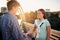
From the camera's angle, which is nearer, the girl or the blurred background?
the girl

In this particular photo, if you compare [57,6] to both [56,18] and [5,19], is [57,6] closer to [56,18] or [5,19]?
[56,18]

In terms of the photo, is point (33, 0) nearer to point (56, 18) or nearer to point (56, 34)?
point (56, 18)

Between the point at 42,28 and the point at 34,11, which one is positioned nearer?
the point at 42,28

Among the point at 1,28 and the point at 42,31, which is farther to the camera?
the point at 42,31

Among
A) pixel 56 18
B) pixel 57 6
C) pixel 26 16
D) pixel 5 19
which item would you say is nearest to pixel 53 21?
pixel 56 18

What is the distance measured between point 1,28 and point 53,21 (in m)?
1.43

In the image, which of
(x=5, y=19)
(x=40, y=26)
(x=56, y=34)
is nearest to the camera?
(x=5, y=19)

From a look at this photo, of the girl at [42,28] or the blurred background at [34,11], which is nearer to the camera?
the girl at [42,28]

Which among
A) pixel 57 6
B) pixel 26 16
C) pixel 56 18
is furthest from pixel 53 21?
pixel 26 16

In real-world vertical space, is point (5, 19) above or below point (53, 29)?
above

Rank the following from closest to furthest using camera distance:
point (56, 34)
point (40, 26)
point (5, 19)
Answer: point (5, 19) < point (40, 26) < point (56, 34)

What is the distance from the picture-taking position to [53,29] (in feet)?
9.37

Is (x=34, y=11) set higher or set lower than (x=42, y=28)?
higher

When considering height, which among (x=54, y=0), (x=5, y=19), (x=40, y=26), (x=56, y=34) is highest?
(x=54, y=0)
